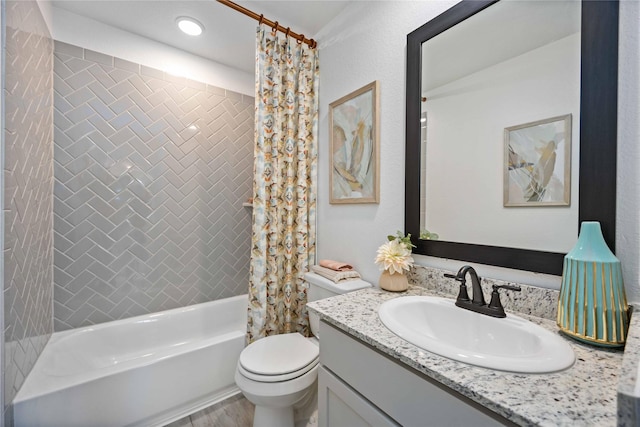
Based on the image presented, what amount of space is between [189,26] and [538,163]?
2.23 m

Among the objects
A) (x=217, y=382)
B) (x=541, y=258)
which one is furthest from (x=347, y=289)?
(x=217, y=382)

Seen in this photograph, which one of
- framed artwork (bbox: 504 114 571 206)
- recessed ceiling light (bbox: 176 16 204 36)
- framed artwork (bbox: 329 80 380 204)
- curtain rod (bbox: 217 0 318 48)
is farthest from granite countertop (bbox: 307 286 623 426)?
recessed ceiling light (bbox: 176 16 204 36)

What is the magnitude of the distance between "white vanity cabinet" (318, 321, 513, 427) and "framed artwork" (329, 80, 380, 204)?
859 mm

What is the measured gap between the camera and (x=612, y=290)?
685 mm

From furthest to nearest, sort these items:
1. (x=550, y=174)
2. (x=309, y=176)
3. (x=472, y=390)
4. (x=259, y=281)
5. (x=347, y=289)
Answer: (x=309, y=176) → (x=259, y=281) → (x=347, y=289) → (x=550, y=174) → (x=472, y=390)

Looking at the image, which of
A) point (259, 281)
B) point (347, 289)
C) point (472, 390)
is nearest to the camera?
point (472, 390)

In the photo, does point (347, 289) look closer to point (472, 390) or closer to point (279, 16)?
point (472, 390)

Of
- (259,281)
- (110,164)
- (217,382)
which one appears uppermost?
(110,164)

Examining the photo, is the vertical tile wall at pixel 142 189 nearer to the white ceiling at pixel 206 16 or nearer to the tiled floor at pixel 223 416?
the white ceiling at pixel 206 16

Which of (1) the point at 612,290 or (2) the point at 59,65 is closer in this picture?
(1) the point at 612,290

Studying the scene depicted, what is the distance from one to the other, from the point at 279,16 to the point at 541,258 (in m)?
2.04

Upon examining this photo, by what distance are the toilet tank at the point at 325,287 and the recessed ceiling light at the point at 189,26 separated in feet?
6.20

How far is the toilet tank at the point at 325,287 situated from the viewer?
1429 mm

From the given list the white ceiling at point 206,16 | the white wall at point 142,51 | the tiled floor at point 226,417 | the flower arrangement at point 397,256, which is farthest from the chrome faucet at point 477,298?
the white wall at point 142,51
